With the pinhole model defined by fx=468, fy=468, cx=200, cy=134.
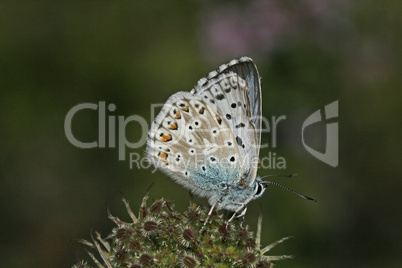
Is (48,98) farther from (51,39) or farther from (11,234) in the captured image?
(11,234)

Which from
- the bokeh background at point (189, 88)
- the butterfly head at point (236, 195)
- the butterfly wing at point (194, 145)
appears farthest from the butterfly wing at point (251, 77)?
the bokeh background at point (189, 88)

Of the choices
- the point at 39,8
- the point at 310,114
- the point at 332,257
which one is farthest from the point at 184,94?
the point at 39,8

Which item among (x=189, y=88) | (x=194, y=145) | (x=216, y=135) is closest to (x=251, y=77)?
(x=216, y=135)

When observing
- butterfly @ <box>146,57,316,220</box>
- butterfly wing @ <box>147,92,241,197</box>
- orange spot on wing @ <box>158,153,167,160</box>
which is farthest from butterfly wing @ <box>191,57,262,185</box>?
orange spot on wing @ <box>158,153,167,160</box>

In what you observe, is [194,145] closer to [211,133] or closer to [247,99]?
[211,133]

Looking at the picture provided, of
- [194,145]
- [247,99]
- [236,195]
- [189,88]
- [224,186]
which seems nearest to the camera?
[236,195]

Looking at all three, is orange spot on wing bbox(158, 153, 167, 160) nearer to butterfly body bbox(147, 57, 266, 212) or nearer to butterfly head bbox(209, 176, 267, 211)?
butterfly body bbox(147, 57, 266, 212)

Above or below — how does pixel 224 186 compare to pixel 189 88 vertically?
below
